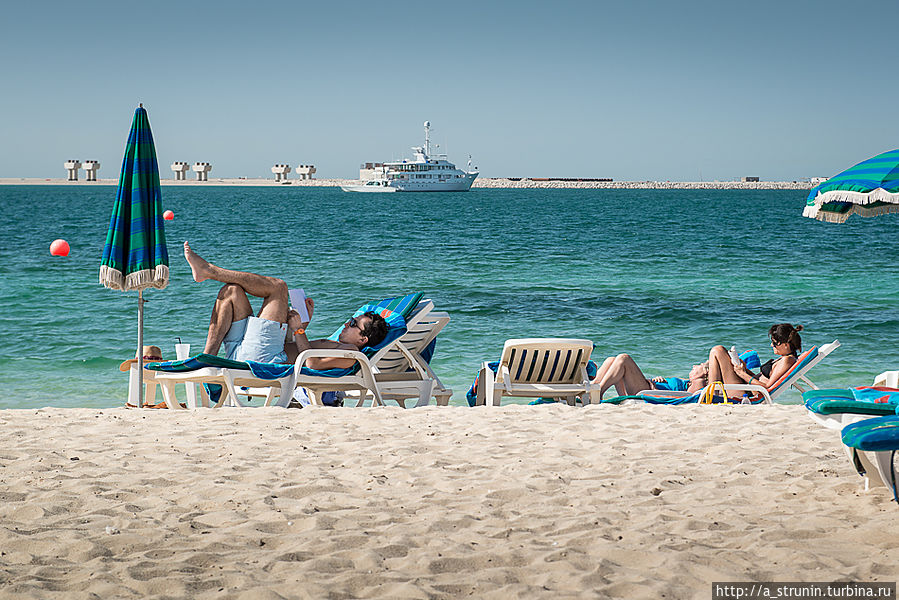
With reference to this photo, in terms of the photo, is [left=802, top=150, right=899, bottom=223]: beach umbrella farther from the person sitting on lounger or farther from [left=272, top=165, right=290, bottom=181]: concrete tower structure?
[left=272, top=165, right=290, bottom=181]: concrete tower structure

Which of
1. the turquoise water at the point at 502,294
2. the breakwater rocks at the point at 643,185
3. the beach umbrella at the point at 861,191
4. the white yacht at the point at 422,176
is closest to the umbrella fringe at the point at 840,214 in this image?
the beach umbrella at the point at 861,191

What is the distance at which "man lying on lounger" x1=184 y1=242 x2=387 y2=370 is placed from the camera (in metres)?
5.74

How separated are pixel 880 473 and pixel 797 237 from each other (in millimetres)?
28309

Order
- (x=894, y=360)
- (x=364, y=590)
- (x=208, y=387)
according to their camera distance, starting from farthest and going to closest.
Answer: (x=894, y=360) → (x=208, y=387) → (x=364, y=590)

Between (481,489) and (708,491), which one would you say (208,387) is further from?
(708,491)

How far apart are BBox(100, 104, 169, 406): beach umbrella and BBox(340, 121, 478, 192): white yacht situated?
88203 mm

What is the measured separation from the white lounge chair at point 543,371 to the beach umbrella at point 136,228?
2.20m

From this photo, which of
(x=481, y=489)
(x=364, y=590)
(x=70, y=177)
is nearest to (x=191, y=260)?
(x=481, y=489)

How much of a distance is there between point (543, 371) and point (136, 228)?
2695mm

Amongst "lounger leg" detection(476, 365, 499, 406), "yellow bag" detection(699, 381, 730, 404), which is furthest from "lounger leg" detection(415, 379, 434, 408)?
"yellow bag" detection(699, 381, 730, 404)

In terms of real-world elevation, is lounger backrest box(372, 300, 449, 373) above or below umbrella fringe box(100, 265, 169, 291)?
below

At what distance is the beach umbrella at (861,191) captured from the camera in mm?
3795

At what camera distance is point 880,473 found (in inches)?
132

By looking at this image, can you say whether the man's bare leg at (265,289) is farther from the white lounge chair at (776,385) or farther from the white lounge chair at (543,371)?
the white lounge chair at (776,385)
